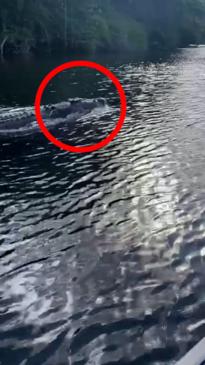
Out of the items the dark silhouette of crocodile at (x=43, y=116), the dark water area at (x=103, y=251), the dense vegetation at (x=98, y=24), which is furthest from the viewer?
the dense vegetation at (x=98, y=24)

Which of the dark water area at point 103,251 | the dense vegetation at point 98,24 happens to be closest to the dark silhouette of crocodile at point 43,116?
the dark water area at point 103,251

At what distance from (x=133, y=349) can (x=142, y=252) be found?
6512mm

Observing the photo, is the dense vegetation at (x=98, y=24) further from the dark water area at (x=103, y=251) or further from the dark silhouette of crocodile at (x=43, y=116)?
the dark water area at (x=103, y=251)

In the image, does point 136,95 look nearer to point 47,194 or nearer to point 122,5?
point 47,194

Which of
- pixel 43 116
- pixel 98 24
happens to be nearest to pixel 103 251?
pixel 43 116

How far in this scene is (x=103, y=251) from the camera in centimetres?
2052

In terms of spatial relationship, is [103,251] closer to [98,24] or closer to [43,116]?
[43,116]

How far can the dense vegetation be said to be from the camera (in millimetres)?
113038

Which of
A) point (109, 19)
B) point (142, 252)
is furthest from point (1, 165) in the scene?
point (109, 19)

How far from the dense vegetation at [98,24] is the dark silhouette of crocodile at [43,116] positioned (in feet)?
218

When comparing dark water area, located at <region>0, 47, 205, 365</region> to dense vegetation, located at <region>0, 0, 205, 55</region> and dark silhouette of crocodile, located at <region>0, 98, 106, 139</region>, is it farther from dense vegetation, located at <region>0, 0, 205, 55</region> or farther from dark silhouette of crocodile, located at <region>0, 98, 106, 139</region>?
dense vegetation, located at <region>0, 0, 205, 55</region>

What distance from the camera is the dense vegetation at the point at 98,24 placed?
4450 inches

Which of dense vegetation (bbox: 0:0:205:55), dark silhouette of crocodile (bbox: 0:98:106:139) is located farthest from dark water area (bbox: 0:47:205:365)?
dense vegetation (bbox: 0:0:205:55)

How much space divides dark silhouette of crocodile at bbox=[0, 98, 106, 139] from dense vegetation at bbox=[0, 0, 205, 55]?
2617 inches
